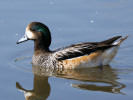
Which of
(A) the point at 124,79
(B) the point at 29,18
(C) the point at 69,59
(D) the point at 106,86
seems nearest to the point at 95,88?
(D) the point at 106,86

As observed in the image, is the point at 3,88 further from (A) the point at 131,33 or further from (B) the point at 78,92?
(A) the point at 131,33

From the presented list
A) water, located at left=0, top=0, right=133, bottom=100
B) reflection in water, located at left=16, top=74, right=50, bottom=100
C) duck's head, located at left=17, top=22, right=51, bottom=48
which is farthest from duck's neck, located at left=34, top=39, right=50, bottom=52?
reflection in water, located at left=16, top=74, right=50, bottom=100

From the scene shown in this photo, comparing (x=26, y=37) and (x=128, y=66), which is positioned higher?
(x=26, y=37)

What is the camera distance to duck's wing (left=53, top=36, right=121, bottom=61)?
1238cm

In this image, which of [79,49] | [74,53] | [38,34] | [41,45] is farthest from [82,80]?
[38,34]

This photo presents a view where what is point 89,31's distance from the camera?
14.0 m

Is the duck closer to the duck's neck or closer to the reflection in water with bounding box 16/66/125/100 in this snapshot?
the duck's neck

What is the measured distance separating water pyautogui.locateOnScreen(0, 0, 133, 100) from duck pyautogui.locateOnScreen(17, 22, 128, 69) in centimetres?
24

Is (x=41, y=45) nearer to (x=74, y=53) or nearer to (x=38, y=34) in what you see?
(x=38, y=34)

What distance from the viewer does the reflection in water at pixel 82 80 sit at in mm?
10539

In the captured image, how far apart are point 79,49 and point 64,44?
1.15 metres

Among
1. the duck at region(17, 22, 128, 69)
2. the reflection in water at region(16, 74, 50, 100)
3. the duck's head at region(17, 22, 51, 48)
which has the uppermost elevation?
the duck's head at region(17, 22, 51, 48)

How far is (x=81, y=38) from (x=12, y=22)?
248 centimetres

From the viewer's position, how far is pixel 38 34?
A: 12602 millimetres
